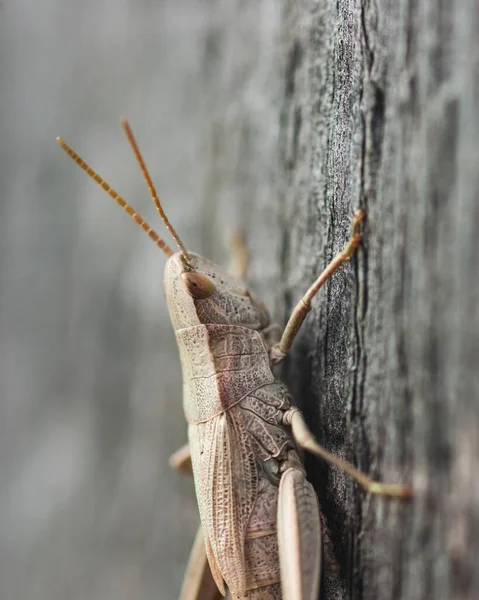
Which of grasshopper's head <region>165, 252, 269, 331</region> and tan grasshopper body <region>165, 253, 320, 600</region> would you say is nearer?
tan grasshopper body <region>165, 253, 320, 600</region>

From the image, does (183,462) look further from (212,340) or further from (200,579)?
(212,340)

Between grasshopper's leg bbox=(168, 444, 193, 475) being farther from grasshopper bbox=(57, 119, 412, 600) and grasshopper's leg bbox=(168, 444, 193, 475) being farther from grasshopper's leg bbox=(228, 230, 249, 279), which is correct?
grasshopper's leg bbox=(228, 230, 249, 279)

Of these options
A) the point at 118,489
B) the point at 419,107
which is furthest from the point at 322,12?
the point at 118,489

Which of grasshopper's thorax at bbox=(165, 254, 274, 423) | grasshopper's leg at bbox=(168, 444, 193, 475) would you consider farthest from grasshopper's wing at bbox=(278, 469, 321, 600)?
grasshopper's leg at bbox=(168, 444, 193, 475)

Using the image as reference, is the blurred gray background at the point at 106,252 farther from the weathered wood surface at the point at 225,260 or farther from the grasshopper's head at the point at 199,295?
the grasshopper's head at the point at 199,295

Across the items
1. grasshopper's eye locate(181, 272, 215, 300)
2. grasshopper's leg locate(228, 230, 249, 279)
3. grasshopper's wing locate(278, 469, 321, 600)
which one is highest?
grasshopper's leg locate(228, 230, 249, 279)

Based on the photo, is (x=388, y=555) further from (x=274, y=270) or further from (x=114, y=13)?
(x=114, y=13)
